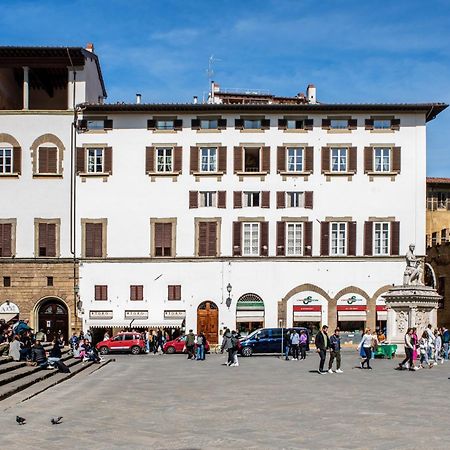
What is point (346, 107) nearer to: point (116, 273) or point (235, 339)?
point (116, 273)

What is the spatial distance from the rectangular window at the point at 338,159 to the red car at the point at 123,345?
53.4 ft

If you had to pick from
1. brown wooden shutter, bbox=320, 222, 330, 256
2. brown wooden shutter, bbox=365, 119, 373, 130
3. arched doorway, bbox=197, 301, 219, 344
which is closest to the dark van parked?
arched doorway, bbox=197, 301, 219, 344

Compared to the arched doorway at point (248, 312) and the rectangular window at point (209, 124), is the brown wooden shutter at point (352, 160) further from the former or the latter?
the arched doorway at point (248, 312)

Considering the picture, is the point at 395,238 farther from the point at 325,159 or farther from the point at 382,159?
the point at 325,159

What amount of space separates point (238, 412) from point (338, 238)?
38.8 meters

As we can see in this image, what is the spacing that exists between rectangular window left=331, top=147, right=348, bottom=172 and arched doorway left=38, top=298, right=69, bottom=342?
1887 centimetres

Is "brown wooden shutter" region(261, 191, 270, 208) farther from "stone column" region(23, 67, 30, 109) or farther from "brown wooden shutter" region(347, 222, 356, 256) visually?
"stone column" region(23, 67, 30, 109)

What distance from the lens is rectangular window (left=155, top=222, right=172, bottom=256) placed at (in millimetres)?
59031

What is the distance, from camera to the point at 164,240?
5906 cm

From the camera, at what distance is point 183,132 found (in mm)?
59594

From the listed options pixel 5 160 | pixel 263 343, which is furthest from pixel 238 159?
pixel 5 160

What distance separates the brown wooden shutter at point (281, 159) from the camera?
5922 cm

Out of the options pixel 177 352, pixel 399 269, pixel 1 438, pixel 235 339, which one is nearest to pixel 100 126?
pixel 177 352

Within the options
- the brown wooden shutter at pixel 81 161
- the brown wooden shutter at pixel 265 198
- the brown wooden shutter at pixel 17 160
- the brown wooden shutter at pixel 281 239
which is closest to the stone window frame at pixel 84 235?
the brown wooden shutter at pixel 81 161
